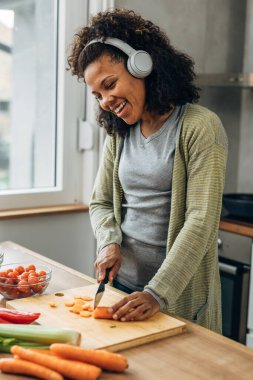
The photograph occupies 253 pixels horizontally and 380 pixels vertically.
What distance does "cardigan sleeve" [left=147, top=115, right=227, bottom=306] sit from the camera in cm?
151

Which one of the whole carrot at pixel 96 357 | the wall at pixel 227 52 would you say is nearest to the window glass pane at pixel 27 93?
the wall at pixel 227 52

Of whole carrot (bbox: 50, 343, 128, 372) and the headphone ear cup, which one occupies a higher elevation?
the headphone ear cup

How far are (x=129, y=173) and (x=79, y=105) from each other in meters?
1.11

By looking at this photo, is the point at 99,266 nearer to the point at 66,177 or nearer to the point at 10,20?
the point at 66,177

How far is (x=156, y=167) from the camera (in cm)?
168

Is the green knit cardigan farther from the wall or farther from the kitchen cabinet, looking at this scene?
the wall

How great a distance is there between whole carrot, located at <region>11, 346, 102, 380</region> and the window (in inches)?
59.6

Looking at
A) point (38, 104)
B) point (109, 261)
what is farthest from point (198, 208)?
point (38, 104)

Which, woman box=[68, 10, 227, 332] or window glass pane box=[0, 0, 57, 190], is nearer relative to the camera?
woman box=[68, 10, 227, 332]

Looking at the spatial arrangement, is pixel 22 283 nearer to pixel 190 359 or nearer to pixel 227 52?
pixel 190 359

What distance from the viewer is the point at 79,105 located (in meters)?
2.78

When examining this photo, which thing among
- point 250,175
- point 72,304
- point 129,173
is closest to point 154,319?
point 72,304

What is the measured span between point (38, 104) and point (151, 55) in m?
1.16

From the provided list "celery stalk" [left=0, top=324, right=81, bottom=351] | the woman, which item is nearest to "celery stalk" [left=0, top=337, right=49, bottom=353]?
"celery stalk" [left=0, top=324, right=81, bottom=351]
